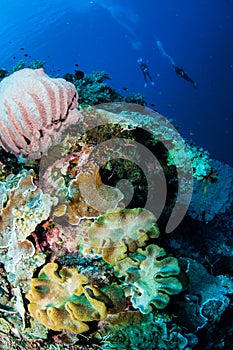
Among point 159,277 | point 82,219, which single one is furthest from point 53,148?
point 159,277

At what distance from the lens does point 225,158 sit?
34.9 meters

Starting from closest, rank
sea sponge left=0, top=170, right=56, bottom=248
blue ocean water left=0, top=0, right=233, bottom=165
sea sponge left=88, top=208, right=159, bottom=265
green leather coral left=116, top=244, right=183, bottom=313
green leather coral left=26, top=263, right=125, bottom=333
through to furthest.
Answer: green leather coral left=26, top=263, right=125, bottom=333
green leather coral left=116, top=244, right=183, bottom=313
sea sponge left=88, top=208, right=159, bottom=265
sea sponge left=0, top=170, right=56, bottom=248
blue ocean water left=0, top=0, right=233, bottom=165

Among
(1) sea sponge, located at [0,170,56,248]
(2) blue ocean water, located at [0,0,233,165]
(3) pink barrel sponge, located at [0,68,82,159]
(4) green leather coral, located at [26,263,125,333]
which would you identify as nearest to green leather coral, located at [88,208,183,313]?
(4) green leather coral, located at [26,263,125,333]

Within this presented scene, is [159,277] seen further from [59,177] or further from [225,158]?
[225,158]

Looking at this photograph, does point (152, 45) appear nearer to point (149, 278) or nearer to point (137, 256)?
point (137, 256)

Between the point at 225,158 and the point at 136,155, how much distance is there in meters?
34.4

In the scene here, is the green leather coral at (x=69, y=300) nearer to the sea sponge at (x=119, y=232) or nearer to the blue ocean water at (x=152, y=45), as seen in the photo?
the sea sponge at (x=119, y=232)

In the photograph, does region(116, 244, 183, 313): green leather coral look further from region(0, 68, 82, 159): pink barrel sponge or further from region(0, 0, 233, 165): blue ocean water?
region(0, 0, 233, 165): blue ocean water

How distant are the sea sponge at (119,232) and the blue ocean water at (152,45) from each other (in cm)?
3517

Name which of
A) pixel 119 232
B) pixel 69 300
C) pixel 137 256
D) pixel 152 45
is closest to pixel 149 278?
pixel 137 256

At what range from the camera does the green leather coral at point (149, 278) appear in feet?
7.27

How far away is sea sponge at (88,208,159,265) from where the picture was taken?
2338mm

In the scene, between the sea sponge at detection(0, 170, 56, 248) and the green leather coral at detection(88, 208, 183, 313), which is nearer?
the green leather coral at detection(88, 208, 183, 313)

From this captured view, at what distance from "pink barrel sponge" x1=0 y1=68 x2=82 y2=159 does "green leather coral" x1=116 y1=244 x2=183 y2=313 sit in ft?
5.08
